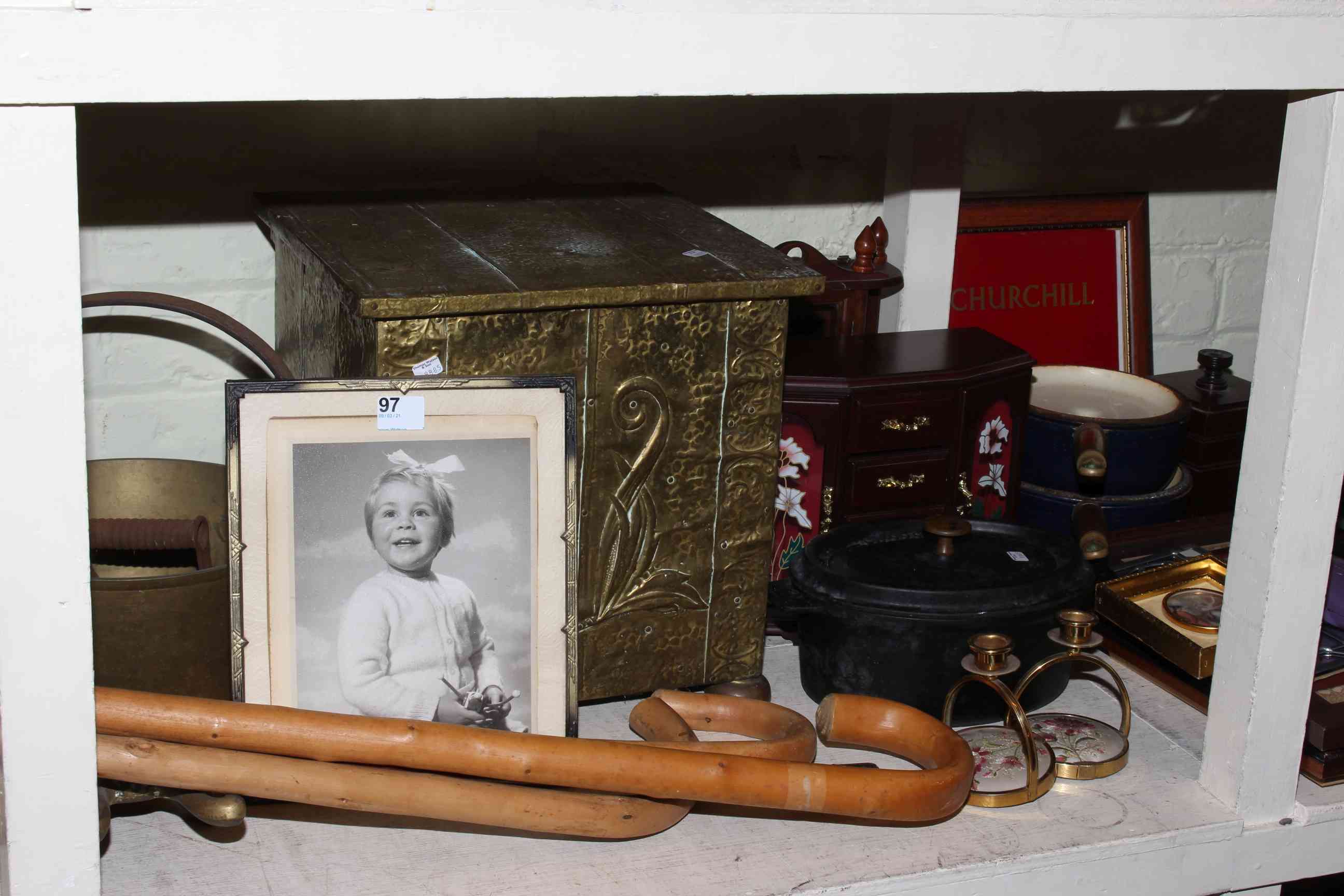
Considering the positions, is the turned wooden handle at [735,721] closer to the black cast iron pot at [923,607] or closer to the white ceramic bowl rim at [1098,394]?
the black cast iron pot at [923,607]

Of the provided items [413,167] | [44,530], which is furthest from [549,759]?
[413,167]

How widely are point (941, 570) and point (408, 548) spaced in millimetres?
431

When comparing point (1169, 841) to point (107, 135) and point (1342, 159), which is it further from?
point (107, 135)

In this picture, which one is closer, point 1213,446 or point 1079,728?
point 1079,728

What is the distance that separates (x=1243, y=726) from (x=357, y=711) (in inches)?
25.4

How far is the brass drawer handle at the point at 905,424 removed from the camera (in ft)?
4.01

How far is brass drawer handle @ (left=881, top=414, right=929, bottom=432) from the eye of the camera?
4.01 feet

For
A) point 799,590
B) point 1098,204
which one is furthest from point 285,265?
point 1098,204

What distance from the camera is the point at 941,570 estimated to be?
112 cm

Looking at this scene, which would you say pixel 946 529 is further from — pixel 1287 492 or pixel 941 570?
pixel 1287 492

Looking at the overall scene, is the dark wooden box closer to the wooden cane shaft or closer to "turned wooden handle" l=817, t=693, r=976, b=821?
"turned wooden handle" l=817, t=693, r=976, b=821

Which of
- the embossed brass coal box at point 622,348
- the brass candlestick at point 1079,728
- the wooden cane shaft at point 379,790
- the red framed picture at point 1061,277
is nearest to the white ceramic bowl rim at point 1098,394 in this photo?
the red framed picture at point 1061,277

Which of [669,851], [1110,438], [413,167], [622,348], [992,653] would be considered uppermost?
[413,167]

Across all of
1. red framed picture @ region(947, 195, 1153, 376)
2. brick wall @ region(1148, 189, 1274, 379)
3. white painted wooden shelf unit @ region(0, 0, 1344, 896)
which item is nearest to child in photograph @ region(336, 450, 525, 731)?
white painted wooden shelf unit @ region(0, 0, 1344, 896)
